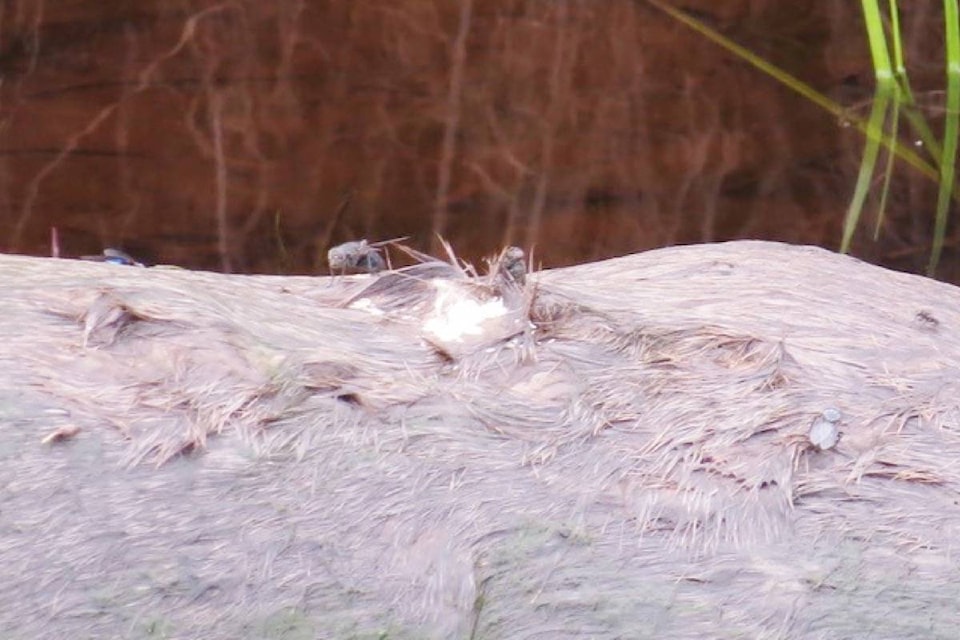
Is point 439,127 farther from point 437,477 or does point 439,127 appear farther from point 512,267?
point 437,477

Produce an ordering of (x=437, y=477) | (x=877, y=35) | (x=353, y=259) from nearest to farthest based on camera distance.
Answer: (x=437, y=477), (x=353, y=259), (x=877, y=35)

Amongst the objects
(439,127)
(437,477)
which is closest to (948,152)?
(439,127)

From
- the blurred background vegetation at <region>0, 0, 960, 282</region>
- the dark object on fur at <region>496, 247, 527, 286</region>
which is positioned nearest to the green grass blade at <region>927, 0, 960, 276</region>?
the blurred background vegetation at <region>0, 0, 960, 282</region>

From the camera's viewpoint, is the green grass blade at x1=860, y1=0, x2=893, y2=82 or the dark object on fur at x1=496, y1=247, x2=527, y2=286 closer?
the dark object on fur at x1=496, y1=247, x2=527, y2=286

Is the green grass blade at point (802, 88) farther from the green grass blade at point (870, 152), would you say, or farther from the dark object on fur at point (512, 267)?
the dark object on fur at point (512, 267)

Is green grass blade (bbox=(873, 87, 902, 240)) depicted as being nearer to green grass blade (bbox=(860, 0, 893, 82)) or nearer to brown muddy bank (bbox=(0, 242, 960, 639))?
green grass blade (bbox=(860, 0, 893, 82))

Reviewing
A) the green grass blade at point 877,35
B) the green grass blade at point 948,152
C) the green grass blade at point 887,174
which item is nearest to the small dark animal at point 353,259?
the green grass blade at point 877,35
